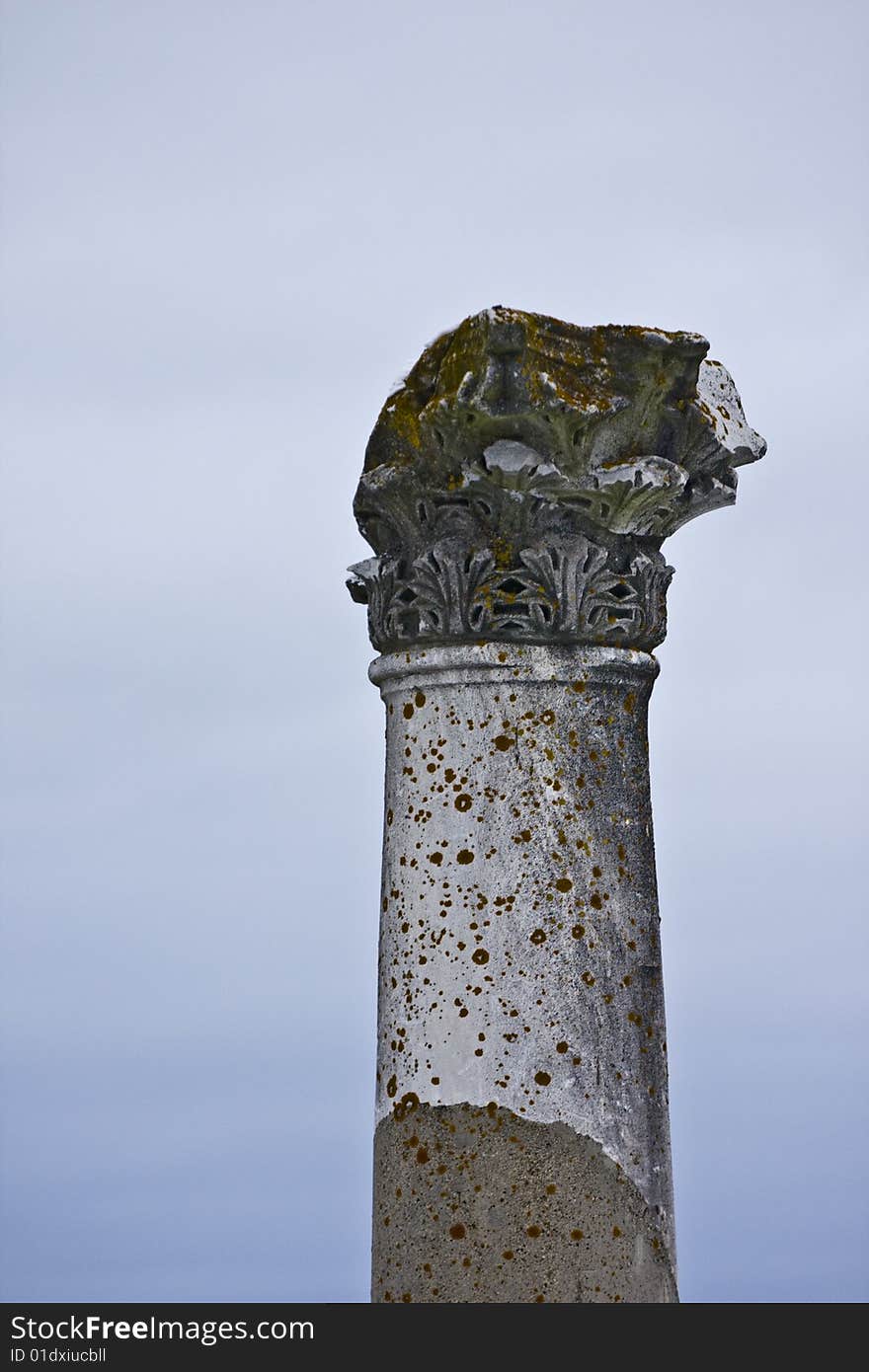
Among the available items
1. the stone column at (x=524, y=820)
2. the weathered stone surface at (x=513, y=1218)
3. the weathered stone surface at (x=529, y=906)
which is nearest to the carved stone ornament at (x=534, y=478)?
the stone column at (x=524, y=820)

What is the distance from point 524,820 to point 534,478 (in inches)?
47.9

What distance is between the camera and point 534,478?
18.7 feet

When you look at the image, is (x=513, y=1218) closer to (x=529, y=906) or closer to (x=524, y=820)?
(x=529, y=906)

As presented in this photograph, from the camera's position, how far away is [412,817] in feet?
19.3

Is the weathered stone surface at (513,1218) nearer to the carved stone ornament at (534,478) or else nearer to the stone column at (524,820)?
the stone column at (524,820)

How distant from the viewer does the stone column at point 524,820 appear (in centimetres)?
556

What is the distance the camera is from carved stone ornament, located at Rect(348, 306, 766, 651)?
222 inches

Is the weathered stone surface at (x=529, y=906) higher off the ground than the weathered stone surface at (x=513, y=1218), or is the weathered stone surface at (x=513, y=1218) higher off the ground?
the weathered stone surface at (x=529, y=906)

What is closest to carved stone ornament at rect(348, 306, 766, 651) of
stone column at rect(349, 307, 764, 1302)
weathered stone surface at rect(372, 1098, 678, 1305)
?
stone column at rect(349, 307, 764, 1302)

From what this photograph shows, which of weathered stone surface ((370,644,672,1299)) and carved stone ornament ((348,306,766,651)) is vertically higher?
carved stone ornament ((348,306,766,651))

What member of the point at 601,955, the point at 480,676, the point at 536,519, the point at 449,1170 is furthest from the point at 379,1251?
the point at 536,519

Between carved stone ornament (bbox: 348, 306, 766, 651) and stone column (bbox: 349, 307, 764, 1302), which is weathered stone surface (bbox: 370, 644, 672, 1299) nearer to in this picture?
stone column (bbox: 349, 307, 764, 1302)

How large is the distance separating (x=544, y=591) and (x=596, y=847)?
3.09 ft
